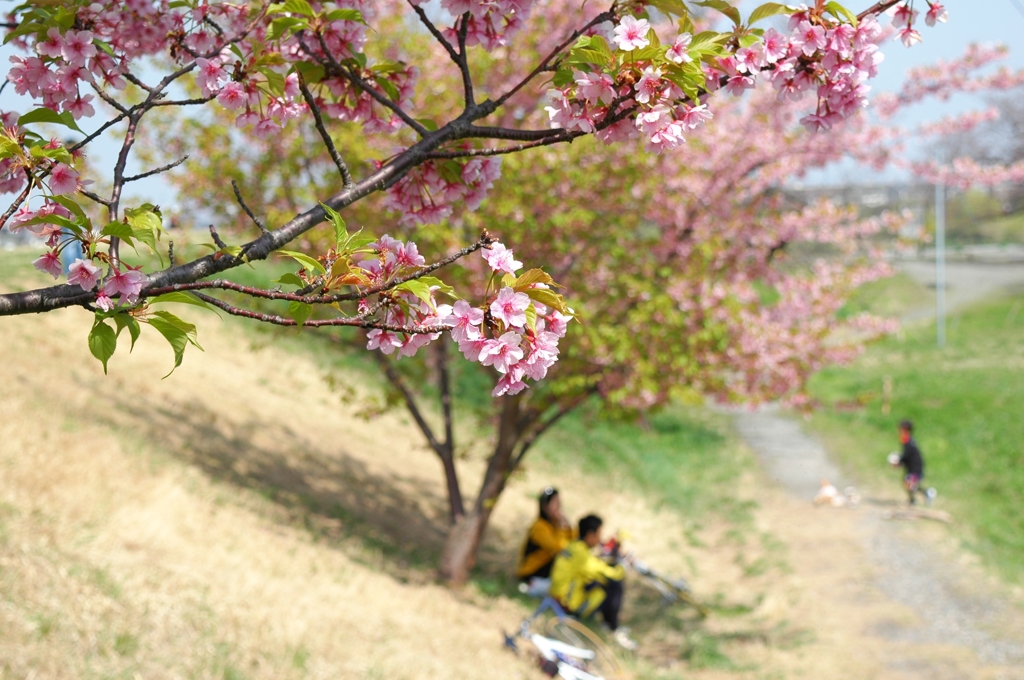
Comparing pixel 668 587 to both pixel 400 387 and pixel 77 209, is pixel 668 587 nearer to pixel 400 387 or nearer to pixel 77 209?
pixel 400 387

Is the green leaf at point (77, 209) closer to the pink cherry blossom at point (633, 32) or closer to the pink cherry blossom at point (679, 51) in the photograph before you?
the pink cherry blossom at point (633, 32)

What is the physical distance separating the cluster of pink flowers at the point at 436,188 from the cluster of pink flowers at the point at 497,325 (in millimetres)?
841

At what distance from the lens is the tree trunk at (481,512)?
9727mm

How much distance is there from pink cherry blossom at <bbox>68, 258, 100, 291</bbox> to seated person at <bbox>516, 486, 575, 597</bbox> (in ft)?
25.1

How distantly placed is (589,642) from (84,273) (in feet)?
23.0

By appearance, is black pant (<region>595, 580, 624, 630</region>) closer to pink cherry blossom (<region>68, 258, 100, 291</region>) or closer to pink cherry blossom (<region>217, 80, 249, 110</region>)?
pink cherry blossom (<region>217, 80, 249, 110</region>)

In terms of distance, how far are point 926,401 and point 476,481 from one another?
37.9 ft

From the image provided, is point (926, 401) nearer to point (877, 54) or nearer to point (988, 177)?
point (988, 177)

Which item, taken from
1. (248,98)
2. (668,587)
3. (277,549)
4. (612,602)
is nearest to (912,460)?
(668,587)

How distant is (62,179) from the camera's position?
2387mm

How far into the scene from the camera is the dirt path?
8126 mm

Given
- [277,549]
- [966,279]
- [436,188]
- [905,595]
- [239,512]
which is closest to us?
[436,188]

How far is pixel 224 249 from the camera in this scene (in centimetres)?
223

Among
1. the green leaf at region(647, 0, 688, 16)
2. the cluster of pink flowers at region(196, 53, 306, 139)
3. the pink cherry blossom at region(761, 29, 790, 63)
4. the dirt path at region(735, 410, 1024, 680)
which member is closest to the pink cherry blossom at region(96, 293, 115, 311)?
the cluster of pink flowers at region(196, 53, 306, 139)
